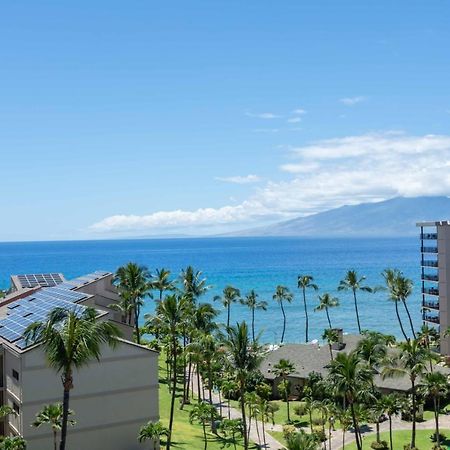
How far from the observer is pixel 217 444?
5531cm

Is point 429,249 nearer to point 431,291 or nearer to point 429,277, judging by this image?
point 429,277

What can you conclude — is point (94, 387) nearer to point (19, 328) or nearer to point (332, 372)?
point (19, 328)

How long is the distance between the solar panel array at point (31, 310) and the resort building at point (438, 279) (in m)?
53.3

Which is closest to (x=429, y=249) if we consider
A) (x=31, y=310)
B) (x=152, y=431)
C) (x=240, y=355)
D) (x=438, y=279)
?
→ (x=438, y=279)

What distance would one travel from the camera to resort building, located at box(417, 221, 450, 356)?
90.6m

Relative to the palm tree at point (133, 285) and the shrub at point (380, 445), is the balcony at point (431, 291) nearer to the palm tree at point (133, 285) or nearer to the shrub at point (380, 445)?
the shrub at point (380, 445)

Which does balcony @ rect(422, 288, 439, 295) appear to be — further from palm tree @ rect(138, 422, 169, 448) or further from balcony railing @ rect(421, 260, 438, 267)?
palm tree @ rect(138, 422, 169, 448)

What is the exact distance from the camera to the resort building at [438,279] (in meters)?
90.6

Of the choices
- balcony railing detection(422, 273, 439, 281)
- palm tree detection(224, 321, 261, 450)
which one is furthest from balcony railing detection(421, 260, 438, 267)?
palm tree detection(224, 321, 261, 450)

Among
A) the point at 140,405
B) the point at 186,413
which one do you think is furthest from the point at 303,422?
the point at 140,405

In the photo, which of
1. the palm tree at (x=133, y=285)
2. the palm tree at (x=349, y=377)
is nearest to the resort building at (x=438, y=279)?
the palm tree at (x=133, y=285)

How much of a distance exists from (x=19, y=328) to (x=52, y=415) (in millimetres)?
11470

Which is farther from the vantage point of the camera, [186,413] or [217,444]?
[186,413]

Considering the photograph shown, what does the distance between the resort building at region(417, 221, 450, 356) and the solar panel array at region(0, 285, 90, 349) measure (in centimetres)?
5330
